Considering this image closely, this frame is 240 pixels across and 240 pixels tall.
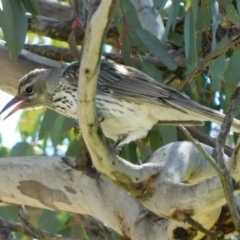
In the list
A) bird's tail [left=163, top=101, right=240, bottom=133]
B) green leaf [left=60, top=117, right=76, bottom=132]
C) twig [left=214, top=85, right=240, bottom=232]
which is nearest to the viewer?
twig [left=214, top=85, right=240, bottom=232]

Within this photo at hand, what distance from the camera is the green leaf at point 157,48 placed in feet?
13.5

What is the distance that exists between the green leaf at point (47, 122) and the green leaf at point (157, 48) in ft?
2.38

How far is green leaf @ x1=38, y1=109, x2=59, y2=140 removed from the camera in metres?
4.51

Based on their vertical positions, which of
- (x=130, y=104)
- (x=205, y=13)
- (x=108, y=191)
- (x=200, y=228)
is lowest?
(x=108, y=191)

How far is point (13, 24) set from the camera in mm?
4035

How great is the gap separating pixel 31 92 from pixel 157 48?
0.74 meters

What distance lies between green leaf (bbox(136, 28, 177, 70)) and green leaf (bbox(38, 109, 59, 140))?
725 millimetres

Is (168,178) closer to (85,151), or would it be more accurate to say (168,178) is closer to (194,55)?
(85,151)

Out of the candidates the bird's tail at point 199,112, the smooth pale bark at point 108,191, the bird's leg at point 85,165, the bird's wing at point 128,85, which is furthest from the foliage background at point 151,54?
the bird's leg at point 85,165

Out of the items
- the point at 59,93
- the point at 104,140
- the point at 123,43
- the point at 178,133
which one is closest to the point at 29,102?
the point at 59,93

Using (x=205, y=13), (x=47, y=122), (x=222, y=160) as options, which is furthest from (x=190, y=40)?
(x=222, y=160)

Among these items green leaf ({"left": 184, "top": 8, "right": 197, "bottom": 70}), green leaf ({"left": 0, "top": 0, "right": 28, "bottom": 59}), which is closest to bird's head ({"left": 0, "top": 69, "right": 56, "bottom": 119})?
green leaf ({"left": 0, "top": 0, "right": 28, "bottom": 59})

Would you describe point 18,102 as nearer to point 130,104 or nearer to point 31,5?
point 31,5

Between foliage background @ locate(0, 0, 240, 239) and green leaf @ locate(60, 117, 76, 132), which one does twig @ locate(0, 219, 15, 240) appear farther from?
green leaf @ locate(60, 117, 76, 132)
